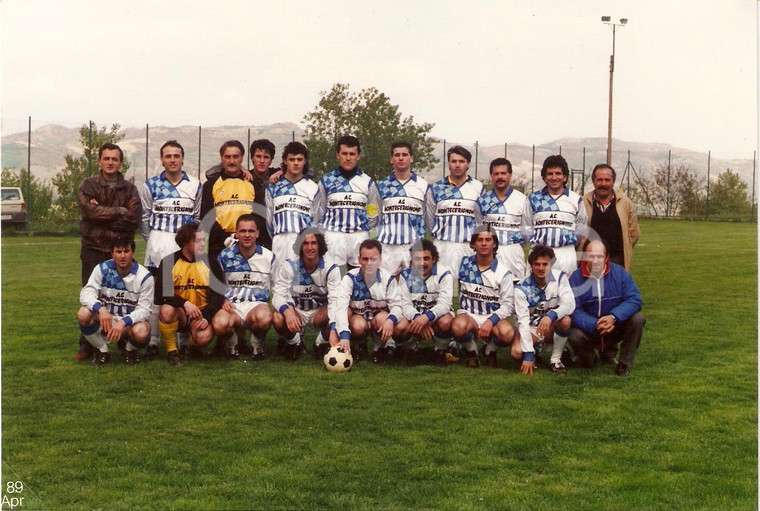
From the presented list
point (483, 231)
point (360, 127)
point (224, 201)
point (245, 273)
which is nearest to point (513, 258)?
point (483, 231)

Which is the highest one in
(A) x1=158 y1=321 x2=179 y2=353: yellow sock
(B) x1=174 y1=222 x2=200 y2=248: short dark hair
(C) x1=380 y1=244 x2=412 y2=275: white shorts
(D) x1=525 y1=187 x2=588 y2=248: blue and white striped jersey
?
(D) x1=525 y1=187 x2=588 y2=248: blue and white striped jersey

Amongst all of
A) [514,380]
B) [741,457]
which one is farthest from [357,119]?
[741,457]

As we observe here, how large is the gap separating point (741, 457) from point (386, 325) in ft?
8.20

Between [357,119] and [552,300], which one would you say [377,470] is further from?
[357,119]

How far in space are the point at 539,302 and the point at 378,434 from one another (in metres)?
1.99

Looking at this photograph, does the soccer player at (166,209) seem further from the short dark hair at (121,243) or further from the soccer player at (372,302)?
the soccer player at (372,302)

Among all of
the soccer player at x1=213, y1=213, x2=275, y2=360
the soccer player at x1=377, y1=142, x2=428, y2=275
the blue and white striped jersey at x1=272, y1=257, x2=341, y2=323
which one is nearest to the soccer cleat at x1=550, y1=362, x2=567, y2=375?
the soccer player at x1=377, y1=142, x2=428, y2=275

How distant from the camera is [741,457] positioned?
400 centimetres

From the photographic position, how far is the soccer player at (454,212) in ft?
20.9

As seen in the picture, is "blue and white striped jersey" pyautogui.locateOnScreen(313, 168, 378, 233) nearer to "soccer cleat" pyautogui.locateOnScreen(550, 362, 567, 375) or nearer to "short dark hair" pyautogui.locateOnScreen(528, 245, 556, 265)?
"short dark hair" pyautogui.locateOnScreen(528, 245, 556, 265)

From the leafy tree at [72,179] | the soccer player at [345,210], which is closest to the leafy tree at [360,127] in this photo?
the leafy tree at [72,179]

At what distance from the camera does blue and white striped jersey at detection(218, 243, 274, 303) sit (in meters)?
5.98

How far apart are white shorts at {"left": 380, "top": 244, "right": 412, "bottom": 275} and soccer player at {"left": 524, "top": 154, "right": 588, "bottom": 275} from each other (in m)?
1.02

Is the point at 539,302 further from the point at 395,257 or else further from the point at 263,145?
the point at 263,145
